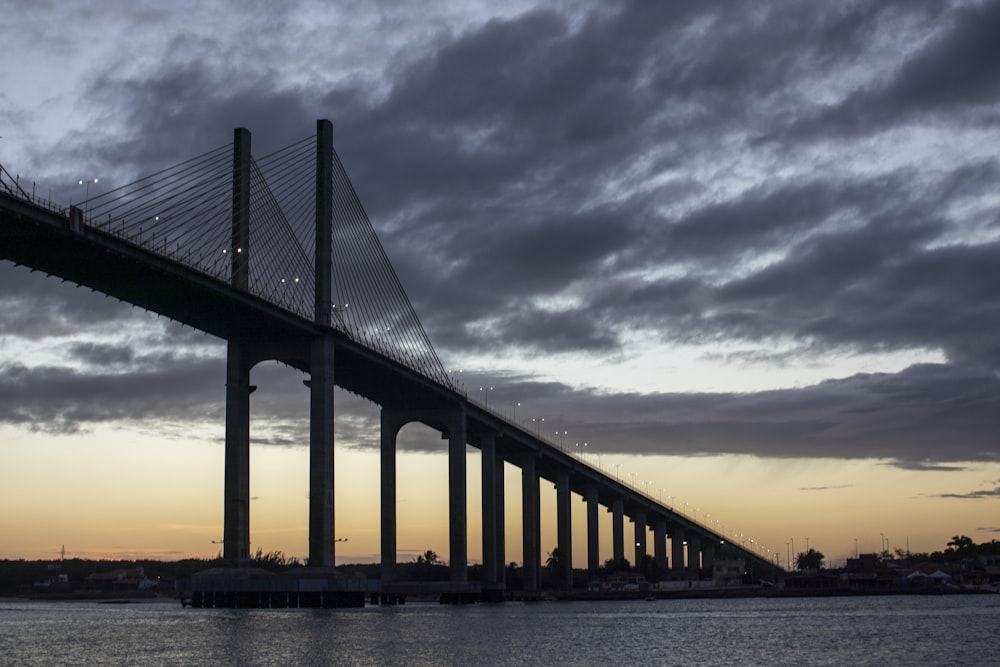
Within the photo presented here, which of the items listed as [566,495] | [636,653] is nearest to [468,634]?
[636,653]

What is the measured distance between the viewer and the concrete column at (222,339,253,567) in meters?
88.8

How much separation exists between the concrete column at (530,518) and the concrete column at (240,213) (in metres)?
71.2

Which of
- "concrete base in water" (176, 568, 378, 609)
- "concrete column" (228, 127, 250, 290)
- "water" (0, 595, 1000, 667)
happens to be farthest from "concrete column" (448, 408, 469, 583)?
"concrete column" (228, 127, 250, 290)

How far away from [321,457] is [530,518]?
6311 cm

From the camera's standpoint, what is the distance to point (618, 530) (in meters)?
192

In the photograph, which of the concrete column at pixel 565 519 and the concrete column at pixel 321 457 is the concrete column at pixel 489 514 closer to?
the concrete column at pixel 565 519

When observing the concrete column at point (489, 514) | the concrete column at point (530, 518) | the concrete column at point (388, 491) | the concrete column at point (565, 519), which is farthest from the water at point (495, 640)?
the concrete column at point (565, 519)

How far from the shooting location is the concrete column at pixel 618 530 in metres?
191

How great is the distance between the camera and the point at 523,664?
55.2 metres

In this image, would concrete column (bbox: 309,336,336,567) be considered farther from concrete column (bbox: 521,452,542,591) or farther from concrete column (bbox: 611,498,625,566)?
concrete column (bbox: 611,498,625,566)

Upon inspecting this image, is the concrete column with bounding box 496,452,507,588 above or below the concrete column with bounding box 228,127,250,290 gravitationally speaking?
below

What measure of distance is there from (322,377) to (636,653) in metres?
36.9

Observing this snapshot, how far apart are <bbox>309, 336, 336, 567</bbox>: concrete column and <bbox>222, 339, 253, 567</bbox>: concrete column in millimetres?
4636

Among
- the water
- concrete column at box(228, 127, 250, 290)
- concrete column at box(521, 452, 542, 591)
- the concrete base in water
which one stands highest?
concrete column at box(228, 127, 250, 290)
